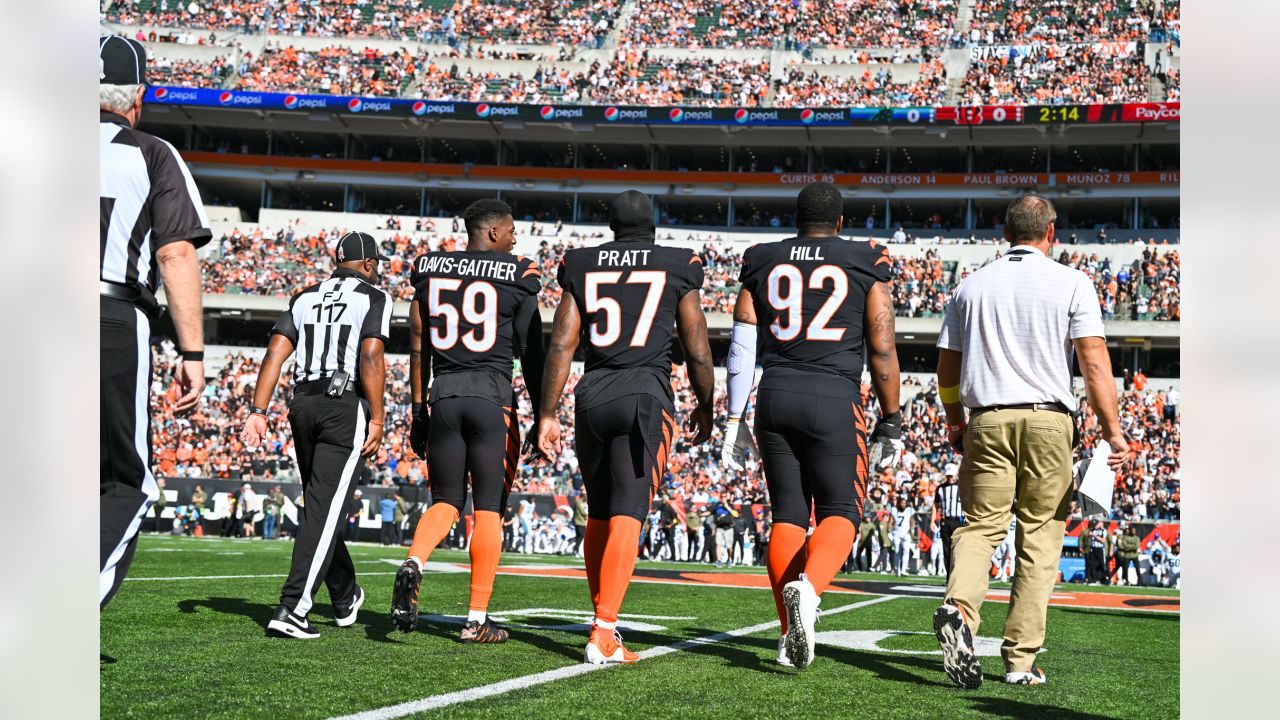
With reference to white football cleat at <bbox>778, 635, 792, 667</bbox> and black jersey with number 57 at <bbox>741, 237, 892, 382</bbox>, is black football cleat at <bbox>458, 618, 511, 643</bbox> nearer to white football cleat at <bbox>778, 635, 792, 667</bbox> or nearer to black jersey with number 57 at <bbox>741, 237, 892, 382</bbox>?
white football cleat at <bbox>778, 635, 792, 667</bbox>

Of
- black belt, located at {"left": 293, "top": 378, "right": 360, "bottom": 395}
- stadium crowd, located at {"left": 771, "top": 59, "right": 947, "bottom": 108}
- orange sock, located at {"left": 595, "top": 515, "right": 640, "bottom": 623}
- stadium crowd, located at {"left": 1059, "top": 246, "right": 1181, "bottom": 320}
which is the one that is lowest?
orange sock, located at {"left": 595, "top": 515, "right": 640, "bottom": 623}

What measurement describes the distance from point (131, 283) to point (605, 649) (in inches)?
93.3

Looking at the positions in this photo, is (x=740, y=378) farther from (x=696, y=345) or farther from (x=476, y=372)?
(x=476, y=372)

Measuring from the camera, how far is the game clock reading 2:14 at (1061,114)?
36906 millimetres

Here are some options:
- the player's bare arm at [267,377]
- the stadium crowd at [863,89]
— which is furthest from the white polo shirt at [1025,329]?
the stadium crowd at [863,89]

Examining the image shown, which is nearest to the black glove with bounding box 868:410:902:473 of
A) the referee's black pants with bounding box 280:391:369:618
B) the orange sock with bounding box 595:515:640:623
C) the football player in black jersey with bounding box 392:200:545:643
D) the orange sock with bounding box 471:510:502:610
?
the orange sock with bounding box 595:515:640:623

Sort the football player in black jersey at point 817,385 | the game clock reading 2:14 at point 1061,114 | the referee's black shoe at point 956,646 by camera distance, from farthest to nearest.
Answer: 1. the game clock reading 2:14 at point 1061,114
2. the football player in black jersey at point 817,385
3. the referee's black shoe at point 956,646

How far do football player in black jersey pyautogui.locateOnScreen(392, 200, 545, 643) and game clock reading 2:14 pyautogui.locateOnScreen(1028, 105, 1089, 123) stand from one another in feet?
115

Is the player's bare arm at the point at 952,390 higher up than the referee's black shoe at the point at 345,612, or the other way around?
the player's bare arm at the point at 952,390

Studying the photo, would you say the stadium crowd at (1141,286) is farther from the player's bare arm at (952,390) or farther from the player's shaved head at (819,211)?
the player's shaved head at (819,211)

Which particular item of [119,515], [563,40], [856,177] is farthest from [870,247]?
[563,40]

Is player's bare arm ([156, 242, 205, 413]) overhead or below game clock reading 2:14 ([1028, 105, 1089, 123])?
below

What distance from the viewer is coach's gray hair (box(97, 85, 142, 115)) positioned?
3.72 metres

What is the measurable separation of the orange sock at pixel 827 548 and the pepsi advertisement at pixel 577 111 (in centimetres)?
3510
